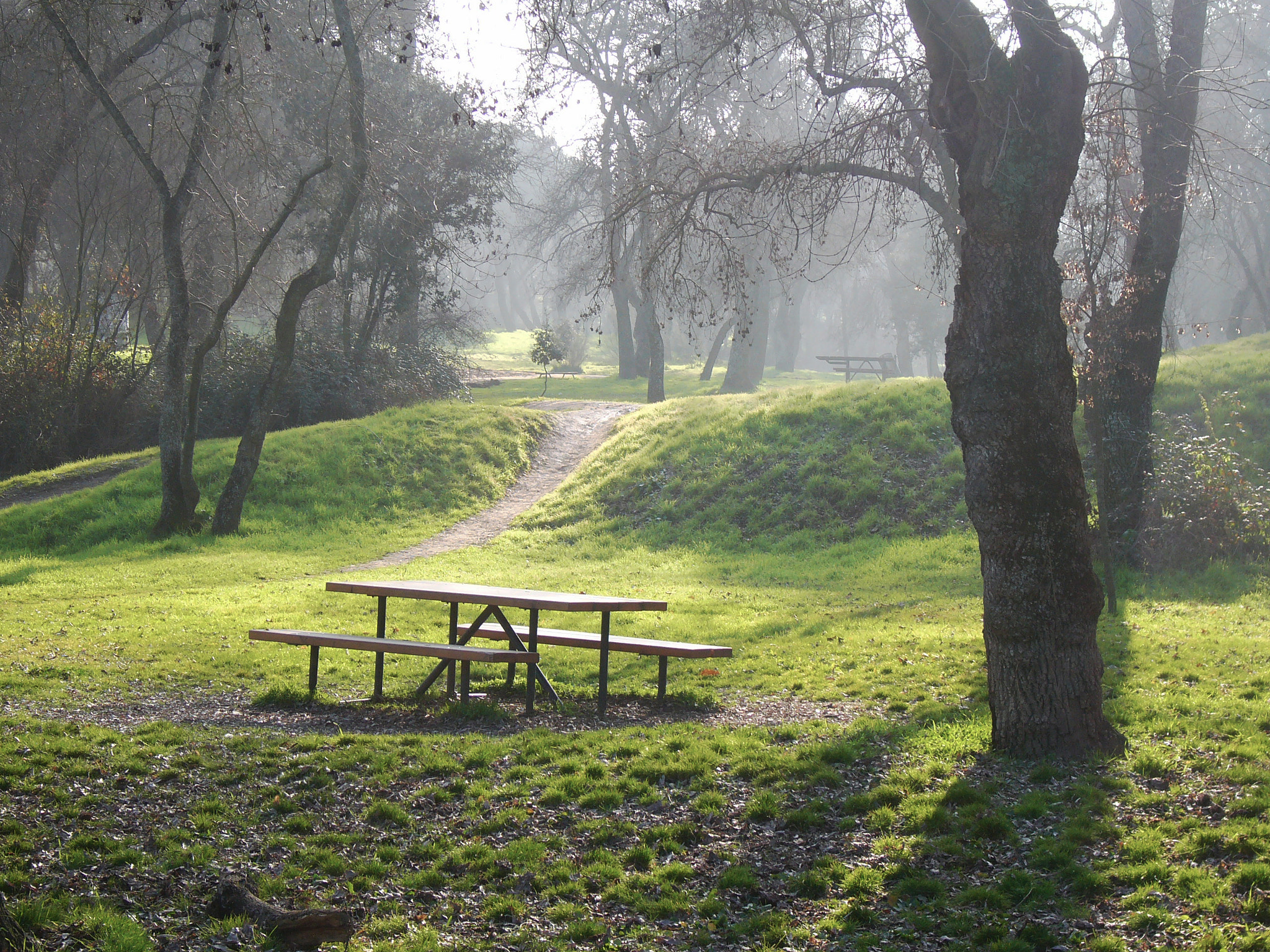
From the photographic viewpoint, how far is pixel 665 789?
5461mm

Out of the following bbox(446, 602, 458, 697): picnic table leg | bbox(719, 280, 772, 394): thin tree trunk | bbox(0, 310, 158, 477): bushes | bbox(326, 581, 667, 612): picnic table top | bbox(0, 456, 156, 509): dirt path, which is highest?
bbox(719, 280, 772, 394): thin tree trunk

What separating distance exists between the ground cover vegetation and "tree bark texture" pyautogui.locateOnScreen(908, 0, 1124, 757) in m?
0.45

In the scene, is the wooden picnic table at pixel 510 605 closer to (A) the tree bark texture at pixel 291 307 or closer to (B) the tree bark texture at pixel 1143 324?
(B) the tree bark texture at pixel 1143 324

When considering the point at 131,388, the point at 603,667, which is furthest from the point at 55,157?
the point at 603,667

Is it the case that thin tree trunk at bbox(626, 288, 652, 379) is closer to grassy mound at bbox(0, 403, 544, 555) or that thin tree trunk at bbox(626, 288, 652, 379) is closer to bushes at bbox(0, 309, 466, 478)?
bushes at bbox(0, 309, 466, 478)

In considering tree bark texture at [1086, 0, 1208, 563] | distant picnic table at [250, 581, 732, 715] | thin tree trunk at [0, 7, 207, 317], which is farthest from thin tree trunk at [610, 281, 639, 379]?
distant picnic table at [250, 581, 732, 715]

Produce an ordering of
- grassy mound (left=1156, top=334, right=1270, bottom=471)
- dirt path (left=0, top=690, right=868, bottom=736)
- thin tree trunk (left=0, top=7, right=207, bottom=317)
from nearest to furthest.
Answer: dirt path (left=0, top=690, right=868, bottom=736)
thin tree trunk (left=0, top=7, right=207, bottom=317)
grassy mound (left=1156, top=334, right=1270, bottom=471)

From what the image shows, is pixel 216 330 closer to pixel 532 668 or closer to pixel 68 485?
pixel 68 485

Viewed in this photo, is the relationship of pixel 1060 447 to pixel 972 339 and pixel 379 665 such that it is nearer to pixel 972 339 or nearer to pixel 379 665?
pixel 972 339

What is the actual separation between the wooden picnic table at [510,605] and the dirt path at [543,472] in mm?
7290

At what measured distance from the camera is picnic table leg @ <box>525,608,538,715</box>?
7090 mm

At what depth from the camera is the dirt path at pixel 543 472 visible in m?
16.7

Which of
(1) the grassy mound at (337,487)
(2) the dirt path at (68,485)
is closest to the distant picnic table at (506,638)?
(1) the grassy mound at (337,487)

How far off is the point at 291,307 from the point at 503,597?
10.7 meters
